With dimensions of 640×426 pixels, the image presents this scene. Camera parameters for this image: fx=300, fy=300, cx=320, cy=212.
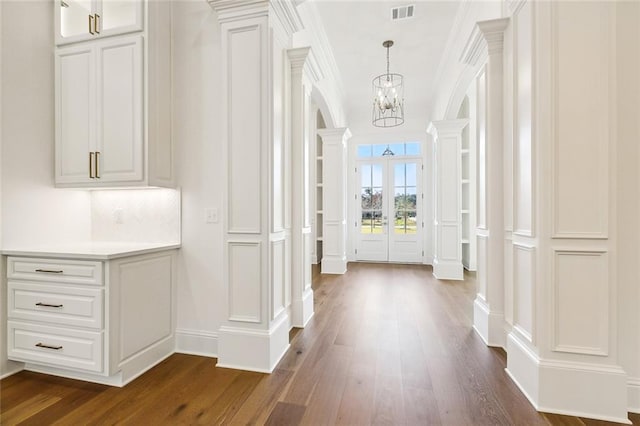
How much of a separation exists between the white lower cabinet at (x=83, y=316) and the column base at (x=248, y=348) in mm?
540

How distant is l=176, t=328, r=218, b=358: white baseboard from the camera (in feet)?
7.92

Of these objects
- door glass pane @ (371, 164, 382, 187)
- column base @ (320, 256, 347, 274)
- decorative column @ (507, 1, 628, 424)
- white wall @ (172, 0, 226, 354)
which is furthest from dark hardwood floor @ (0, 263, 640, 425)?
door glass pane @ (371, 164, 382, 187)

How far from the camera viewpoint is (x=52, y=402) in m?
1.79

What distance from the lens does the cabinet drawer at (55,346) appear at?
1936 mm

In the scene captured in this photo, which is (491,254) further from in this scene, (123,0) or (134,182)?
(123,0)

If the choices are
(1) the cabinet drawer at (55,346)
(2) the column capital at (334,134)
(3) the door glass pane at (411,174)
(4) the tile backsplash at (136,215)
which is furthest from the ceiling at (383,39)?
(1) the cabinet drawer at (55,346)

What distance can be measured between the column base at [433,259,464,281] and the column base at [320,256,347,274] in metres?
1.70

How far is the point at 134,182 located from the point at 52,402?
1.45 metres

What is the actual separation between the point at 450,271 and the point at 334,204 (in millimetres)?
2389

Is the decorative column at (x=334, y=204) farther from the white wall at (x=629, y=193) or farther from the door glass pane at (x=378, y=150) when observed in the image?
the white wall at (x=629, y=193)

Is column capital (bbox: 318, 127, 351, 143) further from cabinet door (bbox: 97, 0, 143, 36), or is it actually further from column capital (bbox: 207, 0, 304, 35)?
cabinet door (bbox: 97, 0, 143, 36)

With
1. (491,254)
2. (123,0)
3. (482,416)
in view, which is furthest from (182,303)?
(491,254)

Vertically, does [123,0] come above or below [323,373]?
above

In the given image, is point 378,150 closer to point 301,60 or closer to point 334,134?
point 334,134
